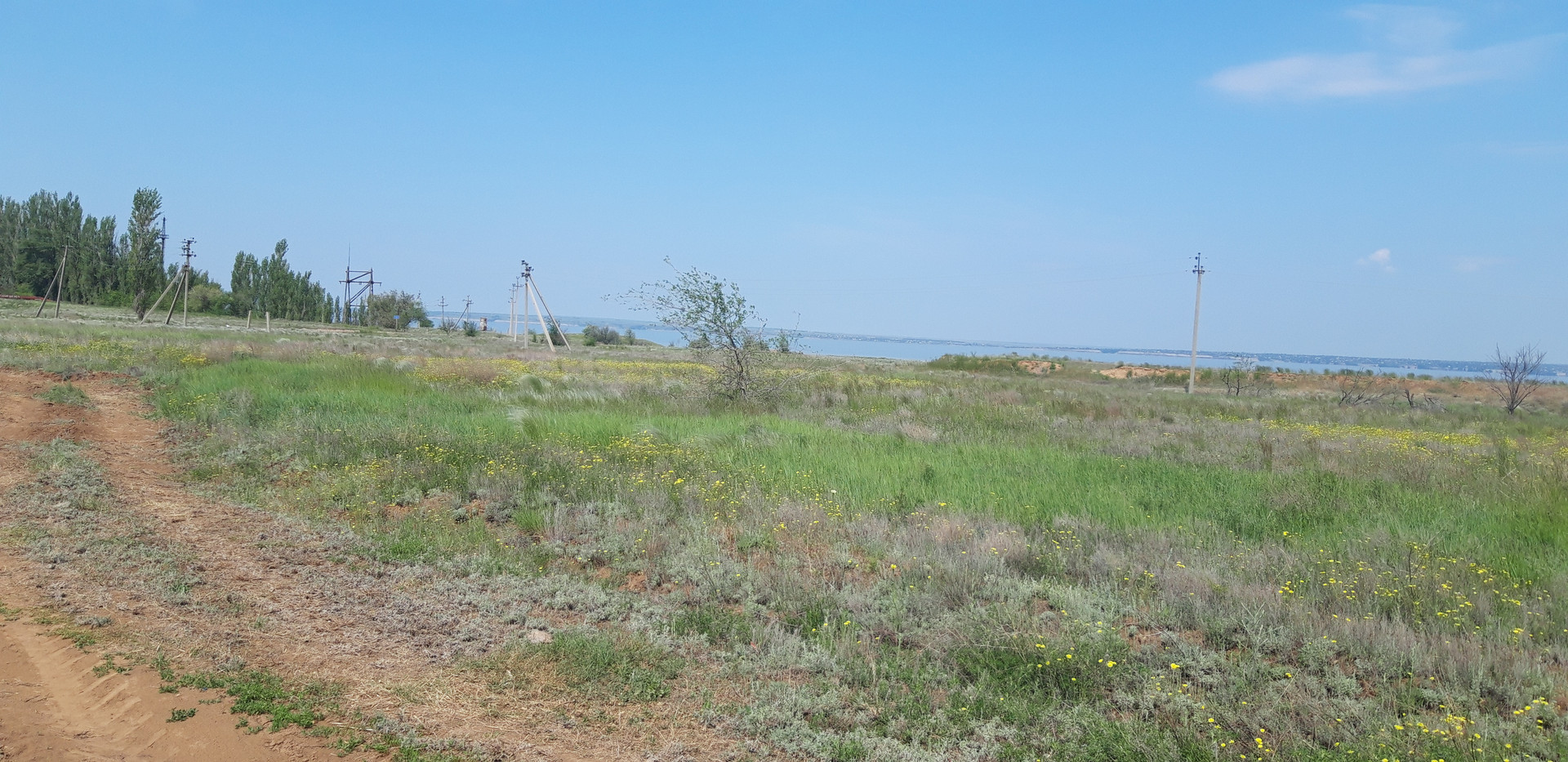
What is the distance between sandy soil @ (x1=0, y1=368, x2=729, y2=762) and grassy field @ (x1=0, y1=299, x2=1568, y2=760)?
1.62 ft

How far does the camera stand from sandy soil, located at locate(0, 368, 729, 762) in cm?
416

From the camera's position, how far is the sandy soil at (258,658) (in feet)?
13.6

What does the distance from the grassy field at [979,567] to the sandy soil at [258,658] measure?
49cm

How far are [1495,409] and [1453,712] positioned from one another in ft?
127

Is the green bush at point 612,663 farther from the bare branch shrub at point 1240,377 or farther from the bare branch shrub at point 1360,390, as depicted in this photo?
the bare branch shrub at point 1240,377

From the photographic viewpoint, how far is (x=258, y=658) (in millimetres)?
5168

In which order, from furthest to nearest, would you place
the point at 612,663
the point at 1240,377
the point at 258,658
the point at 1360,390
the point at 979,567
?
the point at 1240,377 → the point at 1360,390 → the point at 979,567 → the point at 612,663 → the point at 258,658

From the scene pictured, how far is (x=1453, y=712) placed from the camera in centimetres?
479

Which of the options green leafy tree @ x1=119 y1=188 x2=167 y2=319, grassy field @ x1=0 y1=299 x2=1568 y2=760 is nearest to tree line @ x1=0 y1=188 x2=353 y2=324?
green leafy tree @ x1=119 y1=188 x2=167 y2=319

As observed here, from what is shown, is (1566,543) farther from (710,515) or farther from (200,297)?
(200,297)

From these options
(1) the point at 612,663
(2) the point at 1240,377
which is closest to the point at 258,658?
(1) the point at 612,663

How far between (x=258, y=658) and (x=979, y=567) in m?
5.68

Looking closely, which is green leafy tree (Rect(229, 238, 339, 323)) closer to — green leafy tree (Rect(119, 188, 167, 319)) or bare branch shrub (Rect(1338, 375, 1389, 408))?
green leafy tree (Rect(119, 188, 167, 319))

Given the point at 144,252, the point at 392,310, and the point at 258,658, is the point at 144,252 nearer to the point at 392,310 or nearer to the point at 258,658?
the point at 392,310
